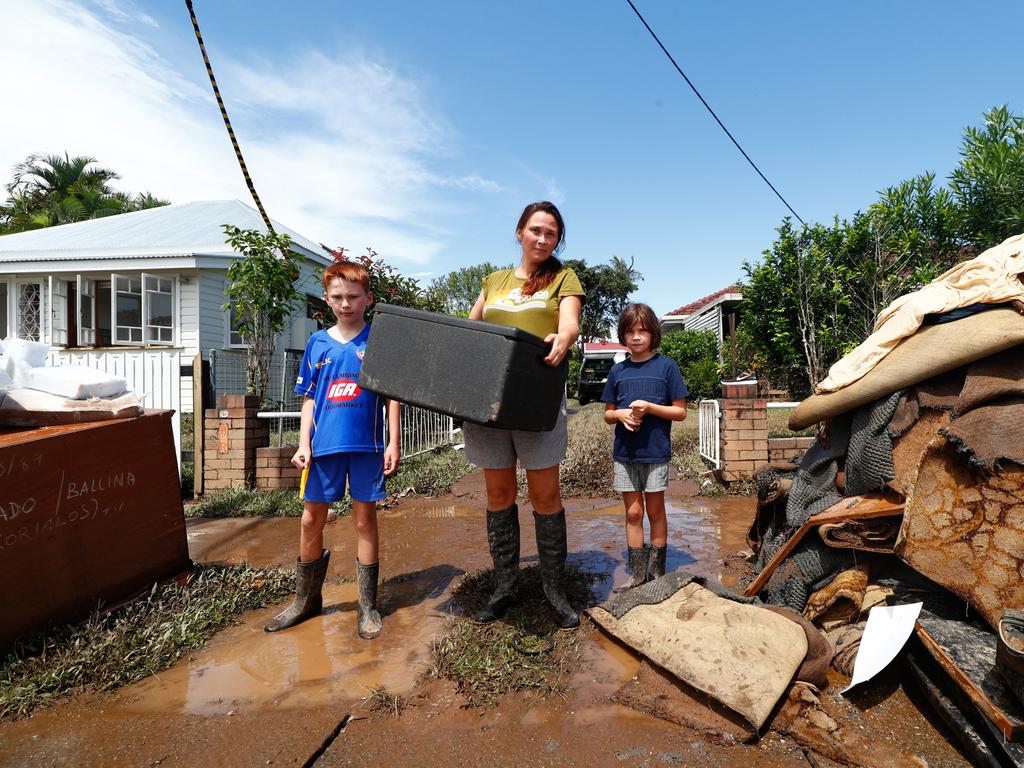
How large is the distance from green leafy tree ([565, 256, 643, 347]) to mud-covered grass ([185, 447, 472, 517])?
27.7 m

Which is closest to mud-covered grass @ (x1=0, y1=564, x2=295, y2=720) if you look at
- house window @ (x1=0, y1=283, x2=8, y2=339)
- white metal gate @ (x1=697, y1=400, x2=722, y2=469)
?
white metal gate @ (x1=697, y1=400, x2=722, y2=469)

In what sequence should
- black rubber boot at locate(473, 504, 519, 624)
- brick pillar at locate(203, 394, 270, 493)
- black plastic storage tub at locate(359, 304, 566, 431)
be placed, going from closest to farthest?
black plastic storage tub at locate(359, 304, 566, 431) < black rubber boot at locate(473, 504, 519, 624) < brick pillar at locate(203, 394, 270, 493)

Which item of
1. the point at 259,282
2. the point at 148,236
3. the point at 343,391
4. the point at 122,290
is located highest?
the point at 148,236

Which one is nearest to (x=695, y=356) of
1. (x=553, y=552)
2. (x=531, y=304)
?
(x=553, y=552)

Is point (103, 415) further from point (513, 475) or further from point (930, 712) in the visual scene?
point (930, 712)

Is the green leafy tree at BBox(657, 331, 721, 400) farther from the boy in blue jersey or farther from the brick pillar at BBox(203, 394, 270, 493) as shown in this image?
the boy in blue jersey

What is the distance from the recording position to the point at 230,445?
213 inches

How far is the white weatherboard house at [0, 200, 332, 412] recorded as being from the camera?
36.4ft

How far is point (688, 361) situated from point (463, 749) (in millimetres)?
17142

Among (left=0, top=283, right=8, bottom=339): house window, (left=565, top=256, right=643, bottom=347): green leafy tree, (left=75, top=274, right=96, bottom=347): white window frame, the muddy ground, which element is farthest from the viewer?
(left=565, top=256, right=643, bottom=347): green leafy tree

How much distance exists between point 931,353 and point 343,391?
2.46 m

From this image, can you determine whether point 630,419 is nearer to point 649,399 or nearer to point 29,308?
point 649,399

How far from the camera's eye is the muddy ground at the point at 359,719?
1.65 metres

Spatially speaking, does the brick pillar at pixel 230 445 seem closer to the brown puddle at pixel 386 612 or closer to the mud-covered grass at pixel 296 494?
the mud-covered grass at pixel 296 494
